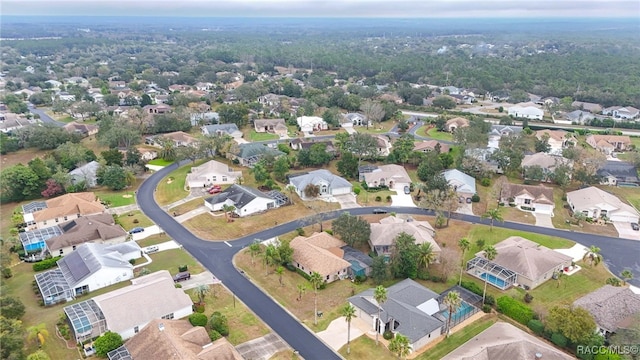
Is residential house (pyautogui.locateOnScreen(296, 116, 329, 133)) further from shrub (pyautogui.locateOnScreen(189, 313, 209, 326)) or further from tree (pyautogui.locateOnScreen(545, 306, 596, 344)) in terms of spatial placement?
tree (pyautogui.locateOnScreen(545, 306, 596, 344))

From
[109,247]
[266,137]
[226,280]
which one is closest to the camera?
[226,280]

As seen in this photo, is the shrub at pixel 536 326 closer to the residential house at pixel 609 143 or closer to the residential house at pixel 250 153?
the residential house at pixel 250 153

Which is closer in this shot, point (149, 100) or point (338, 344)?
point (338, 344)

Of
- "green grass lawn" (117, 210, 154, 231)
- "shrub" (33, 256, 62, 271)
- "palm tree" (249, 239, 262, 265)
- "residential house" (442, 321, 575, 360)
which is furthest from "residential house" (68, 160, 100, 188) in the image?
"residential house" (442, 321, 575, 360)

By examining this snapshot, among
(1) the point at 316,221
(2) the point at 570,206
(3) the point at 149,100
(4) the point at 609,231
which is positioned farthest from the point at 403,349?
(3) the point at 149,100

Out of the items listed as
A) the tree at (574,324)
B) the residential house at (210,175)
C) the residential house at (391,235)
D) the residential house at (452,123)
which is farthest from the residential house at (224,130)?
the tree at (574,324)

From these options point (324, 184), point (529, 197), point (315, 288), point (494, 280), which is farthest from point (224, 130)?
point (494, 280)

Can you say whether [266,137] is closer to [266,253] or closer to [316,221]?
[316,221]

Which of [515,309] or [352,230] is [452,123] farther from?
[515,309]
